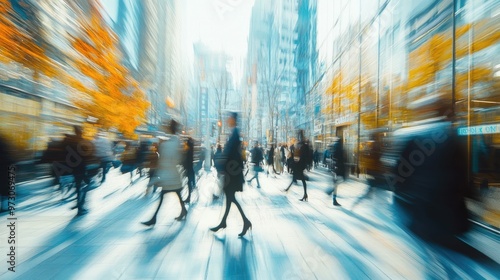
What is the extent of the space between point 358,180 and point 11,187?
498 inches

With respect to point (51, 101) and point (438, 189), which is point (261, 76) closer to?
point (51, 101)

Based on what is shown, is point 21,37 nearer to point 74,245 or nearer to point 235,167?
point 74,245

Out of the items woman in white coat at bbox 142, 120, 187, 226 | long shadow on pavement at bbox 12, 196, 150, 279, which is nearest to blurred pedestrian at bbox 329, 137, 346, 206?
woman in white coat at bbox 142, 120, 187, 226

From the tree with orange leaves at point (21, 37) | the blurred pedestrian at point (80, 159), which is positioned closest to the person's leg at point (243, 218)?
the blurred pedestrian at point (80, 159)

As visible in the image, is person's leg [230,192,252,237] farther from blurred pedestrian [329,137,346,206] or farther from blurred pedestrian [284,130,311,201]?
blurred pedestrian [284,130,311,201]

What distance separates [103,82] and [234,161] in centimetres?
2074

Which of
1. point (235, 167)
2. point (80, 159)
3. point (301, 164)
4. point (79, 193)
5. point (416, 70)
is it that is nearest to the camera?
point (235, 167)

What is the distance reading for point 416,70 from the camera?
10969mm

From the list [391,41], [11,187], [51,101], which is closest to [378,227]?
[11,187]

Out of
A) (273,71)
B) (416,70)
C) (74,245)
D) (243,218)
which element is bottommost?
(74,245)

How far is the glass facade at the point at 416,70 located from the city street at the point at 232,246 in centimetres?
169

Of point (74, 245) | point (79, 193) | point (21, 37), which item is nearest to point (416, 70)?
point (79, 193)

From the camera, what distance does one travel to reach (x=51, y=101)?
1628cm

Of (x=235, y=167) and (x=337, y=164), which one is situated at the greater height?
(x=235, y=167)
